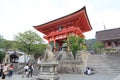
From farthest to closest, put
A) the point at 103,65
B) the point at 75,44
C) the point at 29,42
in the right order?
the point at 29,42 < the point at 75,44 < the point at 103,65

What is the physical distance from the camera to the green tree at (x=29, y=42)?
35438mm

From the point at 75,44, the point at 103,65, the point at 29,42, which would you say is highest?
the point at 29,42

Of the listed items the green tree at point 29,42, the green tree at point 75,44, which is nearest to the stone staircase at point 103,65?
the green tree at point 75,44

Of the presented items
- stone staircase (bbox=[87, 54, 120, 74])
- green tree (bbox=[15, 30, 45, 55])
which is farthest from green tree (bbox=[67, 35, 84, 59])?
green tree (bbox=[15, 30, 45, 55])

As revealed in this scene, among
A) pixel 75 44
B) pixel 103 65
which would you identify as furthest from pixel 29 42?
pixel 103 65

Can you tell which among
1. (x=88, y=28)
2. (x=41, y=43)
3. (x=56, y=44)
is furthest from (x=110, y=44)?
(x=41, y=43)

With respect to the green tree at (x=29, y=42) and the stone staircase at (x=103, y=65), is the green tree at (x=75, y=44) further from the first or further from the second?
the green tree at (x=29, y=42)

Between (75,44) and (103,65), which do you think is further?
(75,44)

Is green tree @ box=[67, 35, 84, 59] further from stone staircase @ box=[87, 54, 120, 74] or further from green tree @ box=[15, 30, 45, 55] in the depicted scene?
green tree @ box=[15, 30, 45, 55]

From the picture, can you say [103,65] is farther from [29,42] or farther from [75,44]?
[29,42]

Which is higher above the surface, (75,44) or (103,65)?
(75,44)

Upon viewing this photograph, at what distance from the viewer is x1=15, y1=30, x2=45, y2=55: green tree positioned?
3544 cm

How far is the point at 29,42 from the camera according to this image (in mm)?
36281

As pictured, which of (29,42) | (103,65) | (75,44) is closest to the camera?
(103,65)
